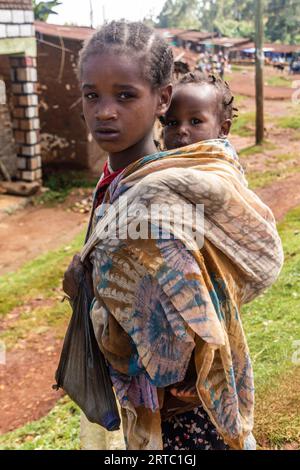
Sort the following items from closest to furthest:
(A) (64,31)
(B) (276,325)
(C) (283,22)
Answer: (B) (276,325) < (A) (64,31) < (C) (283,22)

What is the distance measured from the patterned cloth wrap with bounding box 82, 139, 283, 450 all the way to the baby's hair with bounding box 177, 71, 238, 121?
0.46 m

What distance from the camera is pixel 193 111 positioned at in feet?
5.69

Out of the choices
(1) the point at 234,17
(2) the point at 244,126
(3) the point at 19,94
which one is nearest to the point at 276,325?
(3) the point at 19,94

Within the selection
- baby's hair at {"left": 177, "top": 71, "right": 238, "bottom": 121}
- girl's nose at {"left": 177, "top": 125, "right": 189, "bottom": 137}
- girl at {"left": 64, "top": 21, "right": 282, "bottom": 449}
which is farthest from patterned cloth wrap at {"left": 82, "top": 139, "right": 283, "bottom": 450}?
baby's hair at {"left": 177, "top": 71, "right": 238, "bottom": 121}

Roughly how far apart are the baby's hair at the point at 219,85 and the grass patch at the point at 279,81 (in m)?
24.0

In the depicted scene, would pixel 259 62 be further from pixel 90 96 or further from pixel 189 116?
pixel 90 96

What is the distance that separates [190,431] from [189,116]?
3.18 feet

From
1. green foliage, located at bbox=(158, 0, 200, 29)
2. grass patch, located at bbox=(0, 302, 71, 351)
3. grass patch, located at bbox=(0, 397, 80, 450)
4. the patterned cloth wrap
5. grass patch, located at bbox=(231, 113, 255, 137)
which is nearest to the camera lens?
the patterned cloth wrap

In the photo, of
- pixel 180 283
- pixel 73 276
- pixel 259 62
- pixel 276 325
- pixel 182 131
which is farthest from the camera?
pixel 259 62

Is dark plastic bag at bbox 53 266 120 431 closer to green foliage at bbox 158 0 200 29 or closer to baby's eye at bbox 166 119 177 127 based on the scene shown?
baby's eye at bbox 166 119 177 127

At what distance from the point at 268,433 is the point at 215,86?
69.1 inches

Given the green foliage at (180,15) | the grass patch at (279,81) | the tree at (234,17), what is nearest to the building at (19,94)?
the grass patch at (279,81)

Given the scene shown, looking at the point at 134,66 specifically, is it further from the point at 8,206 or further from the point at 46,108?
the point at 46,108

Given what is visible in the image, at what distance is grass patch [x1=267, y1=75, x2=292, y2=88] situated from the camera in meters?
25.0
